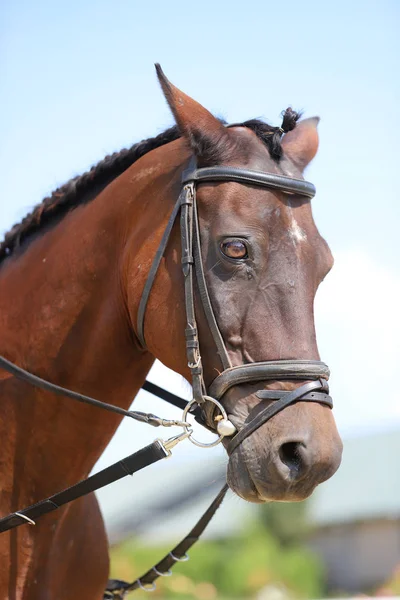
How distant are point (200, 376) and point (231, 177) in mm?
1012

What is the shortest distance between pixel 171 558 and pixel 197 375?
6.05 feet

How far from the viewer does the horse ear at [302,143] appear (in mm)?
4281

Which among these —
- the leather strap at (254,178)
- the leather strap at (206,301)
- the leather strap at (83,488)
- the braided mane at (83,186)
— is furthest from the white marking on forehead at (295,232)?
the leather strap at (83,488)

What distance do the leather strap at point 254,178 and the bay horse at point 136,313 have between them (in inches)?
1.4

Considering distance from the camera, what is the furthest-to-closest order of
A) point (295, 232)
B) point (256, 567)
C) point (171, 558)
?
point (256, 567) → point (171, 558) → point (295, 232)

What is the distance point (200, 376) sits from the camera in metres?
3.72

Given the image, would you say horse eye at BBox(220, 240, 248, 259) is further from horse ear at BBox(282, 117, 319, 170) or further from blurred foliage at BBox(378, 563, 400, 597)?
blurred foliage at BBox(378, 563, 400, 597)

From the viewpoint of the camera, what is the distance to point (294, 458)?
11.2 feet

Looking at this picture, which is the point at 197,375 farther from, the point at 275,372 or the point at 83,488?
the point at 83,488

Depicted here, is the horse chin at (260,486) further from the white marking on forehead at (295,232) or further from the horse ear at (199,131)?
the horse ear at (199,131)

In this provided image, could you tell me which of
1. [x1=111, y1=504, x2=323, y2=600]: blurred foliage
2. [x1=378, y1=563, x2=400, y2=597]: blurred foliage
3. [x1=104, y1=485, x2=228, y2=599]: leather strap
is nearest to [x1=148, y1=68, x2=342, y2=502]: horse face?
[x1=104, y1=485, x2=228, y2=599]: leather strap

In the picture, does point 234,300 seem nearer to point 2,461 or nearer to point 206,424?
point 206,424

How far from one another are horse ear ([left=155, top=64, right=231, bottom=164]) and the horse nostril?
153cm

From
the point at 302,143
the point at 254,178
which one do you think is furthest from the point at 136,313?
the point at 302,143
